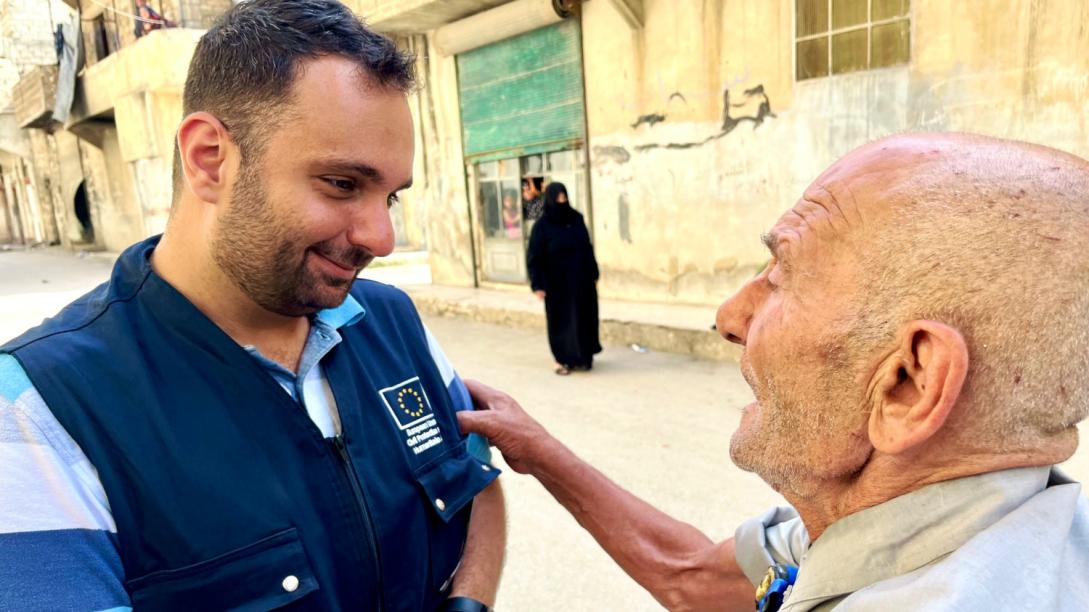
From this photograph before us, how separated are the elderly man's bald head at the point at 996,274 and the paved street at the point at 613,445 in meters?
2.22

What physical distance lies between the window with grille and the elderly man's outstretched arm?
564 centimetres

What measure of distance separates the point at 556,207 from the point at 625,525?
476cm

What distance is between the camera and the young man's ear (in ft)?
3.86

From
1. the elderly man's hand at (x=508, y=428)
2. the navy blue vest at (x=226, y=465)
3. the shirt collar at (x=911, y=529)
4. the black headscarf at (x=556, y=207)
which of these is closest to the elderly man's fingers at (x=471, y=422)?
the elderly man's hand at (x=508, y=428)

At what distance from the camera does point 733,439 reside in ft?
3.87

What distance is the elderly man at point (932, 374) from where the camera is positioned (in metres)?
0.80

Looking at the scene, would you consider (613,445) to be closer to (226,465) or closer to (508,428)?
(508,428)

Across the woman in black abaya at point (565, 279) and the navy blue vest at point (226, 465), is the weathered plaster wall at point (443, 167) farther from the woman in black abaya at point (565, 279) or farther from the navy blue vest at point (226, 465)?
the navy blue vest at point (226, 465)

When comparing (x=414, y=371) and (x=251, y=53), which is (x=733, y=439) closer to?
(x=414, y=371)

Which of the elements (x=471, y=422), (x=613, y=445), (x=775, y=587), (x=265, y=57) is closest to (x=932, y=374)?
(x=775, y=587)

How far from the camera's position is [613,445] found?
446 cm

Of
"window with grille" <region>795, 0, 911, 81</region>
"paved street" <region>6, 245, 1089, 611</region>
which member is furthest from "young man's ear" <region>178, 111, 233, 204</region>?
"window with grille" <region>795, 0, 911, 81</region>

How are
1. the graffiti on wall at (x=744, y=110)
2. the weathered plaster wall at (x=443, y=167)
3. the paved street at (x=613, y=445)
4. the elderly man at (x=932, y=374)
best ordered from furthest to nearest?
1. the weathered plaster wall at (x=443, y=167)
2. the graffiti on wall at (x=744, y=110)
3. the paved street at (x=613, y=445)
4. the elderly man at (x=932, y=374)

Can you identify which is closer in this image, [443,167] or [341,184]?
[341,184]
